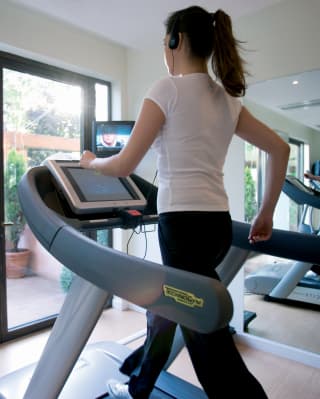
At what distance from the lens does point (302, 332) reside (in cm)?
261

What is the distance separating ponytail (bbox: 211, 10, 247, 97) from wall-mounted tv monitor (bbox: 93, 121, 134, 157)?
214 cm

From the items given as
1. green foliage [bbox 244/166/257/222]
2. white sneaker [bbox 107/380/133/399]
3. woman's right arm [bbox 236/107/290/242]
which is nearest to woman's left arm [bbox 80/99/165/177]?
woman's right arm [bbox 236/107/290/242]

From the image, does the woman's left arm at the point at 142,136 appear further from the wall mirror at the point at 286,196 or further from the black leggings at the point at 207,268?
the wall mirror at the point at 286,196

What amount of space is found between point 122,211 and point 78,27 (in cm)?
224

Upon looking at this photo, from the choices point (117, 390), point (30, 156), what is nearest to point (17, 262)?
point (30, 156)

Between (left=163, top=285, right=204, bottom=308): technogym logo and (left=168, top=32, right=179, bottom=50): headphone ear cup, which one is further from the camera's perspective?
(left=168, top=32, right=179, bottom=50): headphone ear cup

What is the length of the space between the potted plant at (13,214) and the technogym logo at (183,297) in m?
2.33

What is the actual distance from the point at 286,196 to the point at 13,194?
2.08 metres

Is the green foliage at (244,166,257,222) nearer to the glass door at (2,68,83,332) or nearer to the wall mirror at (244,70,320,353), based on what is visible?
the wall mirror at (244,70,320,353)

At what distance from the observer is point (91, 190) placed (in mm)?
1409

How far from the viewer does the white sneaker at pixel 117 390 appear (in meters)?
1.57

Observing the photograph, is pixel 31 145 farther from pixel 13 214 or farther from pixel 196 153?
pixel 196 153

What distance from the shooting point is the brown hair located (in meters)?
1.04

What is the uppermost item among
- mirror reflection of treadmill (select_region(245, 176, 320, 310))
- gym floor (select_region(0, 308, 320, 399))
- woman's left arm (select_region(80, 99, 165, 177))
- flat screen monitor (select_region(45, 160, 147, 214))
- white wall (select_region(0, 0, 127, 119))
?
white wall (select_region(0, 0, 127, 119))
